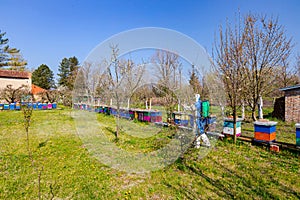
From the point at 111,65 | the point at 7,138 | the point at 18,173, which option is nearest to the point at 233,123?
the point at 111,65

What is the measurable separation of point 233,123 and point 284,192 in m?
2.47

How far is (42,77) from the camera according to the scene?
3272 cm

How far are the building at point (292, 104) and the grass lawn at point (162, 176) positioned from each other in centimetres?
509

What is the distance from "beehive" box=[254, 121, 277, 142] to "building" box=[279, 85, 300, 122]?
191 inches

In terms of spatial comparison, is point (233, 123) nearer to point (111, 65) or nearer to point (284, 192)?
point (284, 192)

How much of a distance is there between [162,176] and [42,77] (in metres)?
36.5

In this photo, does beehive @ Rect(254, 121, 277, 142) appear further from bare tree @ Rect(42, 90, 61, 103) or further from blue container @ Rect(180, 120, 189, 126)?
bare tree @ Rect(42, 90, 61, 103)

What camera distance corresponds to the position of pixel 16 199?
2527 mm

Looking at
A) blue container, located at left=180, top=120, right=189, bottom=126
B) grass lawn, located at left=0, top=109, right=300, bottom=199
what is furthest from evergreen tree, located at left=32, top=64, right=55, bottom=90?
blue container, located at left=180, top=120, right=189, bottom=126

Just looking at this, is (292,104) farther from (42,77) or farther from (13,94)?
(42,77)

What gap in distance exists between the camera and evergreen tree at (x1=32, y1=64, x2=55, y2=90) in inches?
1270

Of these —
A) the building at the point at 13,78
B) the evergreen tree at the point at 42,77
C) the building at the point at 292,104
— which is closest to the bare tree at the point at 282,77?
the building at the point at 292,104

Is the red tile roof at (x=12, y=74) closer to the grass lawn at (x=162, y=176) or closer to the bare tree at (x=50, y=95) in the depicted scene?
the bare tree at (x=50, y=95)

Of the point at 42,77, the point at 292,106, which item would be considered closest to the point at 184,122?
the point at 292,106
